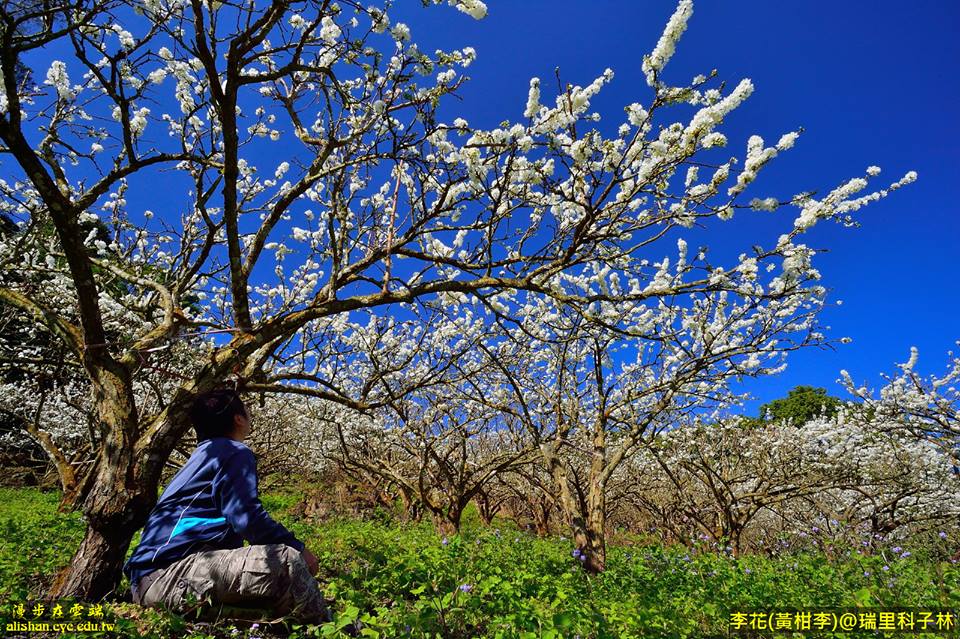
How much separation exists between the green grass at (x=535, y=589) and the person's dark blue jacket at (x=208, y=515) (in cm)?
31

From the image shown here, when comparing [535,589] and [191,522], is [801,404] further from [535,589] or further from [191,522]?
[191,522]

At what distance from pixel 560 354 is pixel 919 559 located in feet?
18.4

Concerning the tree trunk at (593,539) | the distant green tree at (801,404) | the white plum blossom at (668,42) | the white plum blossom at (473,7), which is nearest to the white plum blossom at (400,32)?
the white plum blossom at (473,7)

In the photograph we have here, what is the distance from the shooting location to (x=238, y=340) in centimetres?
379

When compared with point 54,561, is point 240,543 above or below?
above

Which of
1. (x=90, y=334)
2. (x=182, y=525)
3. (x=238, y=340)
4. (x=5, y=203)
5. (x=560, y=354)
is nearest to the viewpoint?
(x=182, y=525)

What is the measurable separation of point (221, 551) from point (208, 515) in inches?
11.1

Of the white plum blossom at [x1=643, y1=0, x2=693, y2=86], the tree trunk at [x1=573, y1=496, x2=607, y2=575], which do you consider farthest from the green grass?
the white plum blossom at [x1=643, y1=0, x2=693, y2=86]

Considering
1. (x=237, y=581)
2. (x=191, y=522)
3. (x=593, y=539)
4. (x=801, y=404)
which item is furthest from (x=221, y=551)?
(x=801, y=404)

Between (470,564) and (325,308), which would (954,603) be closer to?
(470,564)

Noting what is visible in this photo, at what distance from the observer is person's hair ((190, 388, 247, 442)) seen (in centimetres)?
322

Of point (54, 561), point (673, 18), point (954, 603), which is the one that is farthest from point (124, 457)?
point (954, 603)

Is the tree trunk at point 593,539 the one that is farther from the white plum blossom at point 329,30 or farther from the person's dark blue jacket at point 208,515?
the white plum blossom at point 329,30

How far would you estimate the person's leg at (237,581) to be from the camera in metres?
2.65
